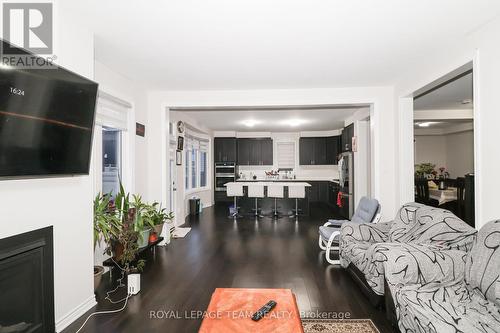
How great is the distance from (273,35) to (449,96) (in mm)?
4140

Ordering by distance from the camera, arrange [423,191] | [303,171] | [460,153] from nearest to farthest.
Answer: [423,191]
[460,153]
[303,171]

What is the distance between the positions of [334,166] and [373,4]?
756 cm

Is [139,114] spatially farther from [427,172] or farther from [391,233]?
[427,172]

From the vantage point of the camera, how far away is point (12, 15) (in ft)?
5.78

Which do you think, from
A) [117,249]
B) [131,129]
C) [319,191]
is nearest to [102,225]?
[117,249]

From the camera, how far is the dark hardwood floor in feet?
7.58

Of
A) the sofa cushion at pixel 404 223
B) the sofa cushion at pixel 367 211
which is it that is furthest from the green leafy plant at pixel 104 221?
the sofa cushion at pixel 367 211

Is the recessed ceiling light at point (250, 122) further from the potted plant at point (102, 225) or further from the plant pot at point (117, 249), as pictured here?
the plant pot at point (117, 249)

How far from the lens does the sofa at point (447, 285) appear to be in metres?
1.61

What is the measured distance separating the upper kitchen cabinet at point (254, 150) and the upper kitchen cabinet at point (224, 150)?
0.40m

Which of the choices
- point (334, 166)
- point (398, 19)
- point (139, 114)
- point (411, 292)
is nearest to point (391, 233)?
point (411, 292)

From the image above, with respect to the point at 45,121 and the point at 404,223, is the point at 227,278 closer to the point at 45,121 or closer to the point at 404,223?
the point at 404,223

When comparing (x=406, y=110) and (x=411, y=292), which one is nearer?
(x=411, y=292)

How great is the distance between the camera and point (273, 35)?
2527 mm
